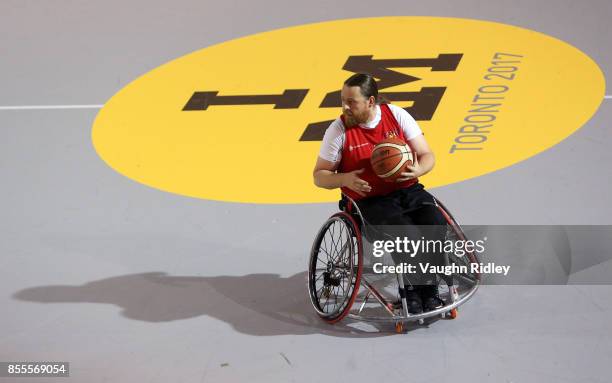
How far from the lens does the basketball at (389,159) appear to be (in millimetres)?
4594

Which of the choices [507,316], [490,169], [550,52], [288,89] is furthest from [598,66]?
[507,316]

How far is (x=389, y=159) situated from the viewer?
4.59 meters

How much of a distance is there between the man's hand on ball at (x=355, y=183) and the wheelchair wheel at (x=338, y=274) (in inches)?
5.9

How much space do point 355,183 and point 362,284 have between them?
1.79 ft

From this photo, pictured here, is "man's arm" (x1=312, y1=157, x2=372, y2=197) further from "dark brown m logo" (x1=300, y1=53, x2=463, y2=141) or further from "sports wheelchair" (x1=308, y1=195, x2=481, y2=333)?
"dark brown m logo" (x1=300, y1=53, x2=463, y2=141)

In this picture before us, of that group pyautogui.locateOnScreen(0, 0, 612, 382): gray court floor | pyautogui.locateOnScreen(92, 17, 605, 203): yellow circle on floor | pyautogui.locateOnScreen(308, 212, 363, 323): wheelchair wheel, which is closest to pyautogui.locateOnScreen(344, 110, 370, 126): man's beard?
pyautogui.locateOnScreen(308, 212, 363, 323): wheelchair wheel

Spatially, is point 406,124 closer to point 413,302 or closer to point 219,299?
point 413,302

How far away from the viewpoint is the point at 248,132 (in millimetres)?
7219

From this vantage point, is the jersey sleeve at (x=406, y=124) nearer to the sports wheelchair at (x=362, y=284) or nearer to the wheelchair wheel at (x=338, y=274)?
the sports wheelchair at (x=362, y=284)

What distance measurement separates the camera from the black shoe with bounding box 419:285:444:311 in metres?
4.59

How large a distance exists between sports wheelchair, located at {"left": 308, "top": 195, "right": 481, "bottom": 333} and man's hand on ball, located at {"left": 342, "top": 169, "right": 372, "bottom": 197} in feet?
0.35

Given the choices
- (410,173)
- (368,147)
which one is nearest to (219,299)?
(368,147)

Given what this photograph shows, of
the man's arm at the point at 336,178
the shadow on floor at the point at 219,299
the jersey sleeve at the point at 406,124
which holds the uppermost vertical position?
the jersey sleeve at the point at 406,124

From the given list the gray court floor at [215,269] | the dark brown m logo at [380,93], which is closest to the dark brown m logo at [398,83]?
the dark brown m logo at [380,93]
